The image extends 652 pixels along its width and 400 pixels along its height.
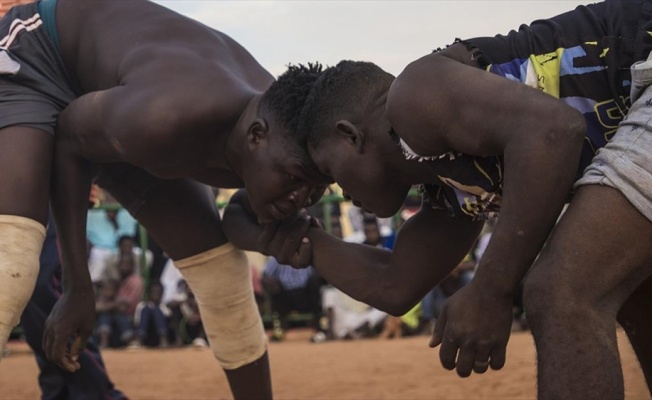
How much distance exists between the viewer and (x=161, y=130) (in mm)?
3605

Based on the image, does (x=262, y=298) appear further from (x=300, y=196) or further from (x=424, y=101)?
(x=424, y=101)

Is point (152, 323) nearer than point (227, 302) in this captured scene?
No

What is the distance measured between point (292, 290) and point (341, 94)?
7677 mm

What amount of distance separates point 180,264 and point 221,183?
0.45m

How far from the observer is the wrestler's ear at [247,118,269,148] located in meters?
3.77

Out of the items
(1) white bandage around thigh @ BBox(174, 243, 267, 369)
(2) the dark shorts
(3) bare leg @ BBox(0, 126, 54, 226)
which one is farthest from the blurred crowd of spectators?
(3) bare leg @ BBox(0, 126, 54, 226)

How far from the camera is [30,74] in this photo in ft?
13.1

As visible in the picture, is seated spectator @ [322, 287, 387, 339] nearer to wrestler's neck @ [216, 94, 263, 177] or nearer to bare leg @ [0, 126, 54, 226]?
wrestler's neck @ [216, 94, 263, 177]

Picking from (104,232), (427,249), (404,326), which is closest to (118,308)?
(104,232)

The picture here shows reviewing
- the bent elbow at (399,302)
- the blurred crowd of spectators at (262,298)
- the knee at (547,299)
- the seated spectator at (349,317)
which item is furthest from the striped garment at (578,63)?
the seated spectator at (349,317)

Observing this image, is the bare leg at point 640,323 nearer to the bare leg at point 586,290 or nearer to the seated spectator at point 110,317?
the bare leg at point 586,290

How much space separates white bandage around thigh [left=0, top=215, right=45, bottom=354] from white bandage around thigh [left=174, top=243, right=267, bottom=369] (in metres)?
0.85

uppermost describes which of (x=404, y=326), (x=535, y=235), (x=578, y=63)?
(x=578, y=63)

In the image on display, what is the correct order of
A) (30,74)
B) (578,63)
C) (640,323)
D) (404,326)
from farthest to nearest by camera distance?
(404,326) < (30,74) < (640,323) < (578,63)
